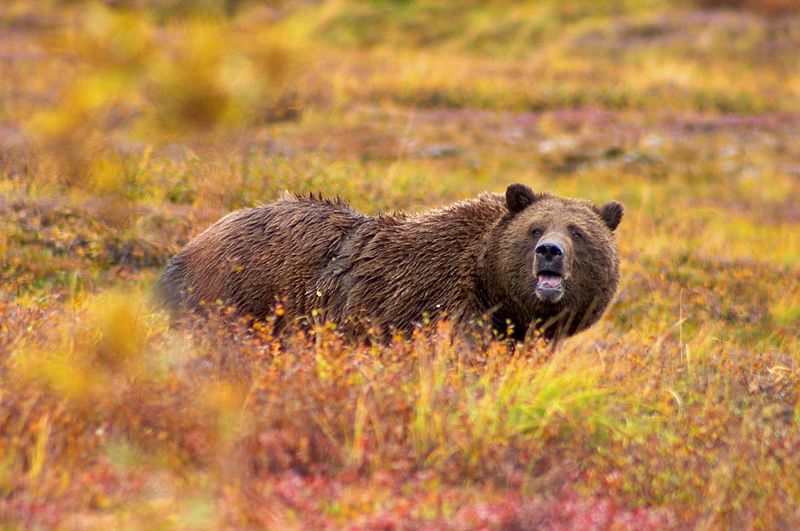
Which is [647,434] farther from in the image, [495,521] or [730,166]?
[730,166]

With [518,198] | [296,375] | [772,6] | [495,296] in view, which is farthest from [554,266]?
[772,6]

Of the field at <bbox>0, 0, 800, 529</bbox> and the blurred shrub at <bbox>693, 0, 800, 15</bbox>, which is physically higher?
the blurred shrub at <bbox>693, 0, 800, 15</bbox>

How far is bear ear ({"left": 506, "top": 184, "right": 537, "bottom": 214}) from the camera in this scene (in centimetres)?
678

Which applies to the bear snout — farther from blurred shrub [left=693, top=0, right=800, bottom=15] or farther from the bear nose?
blurred shrub [left=693, top=0, right=800, bottom=15]

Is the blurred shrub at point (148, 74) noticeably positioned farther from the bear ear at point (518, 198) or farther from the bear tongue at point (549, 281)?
the bear tongue at point (549, 281)

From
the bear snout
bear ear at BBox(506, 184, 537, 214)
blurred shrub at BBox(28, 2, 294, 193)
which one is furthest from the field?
bear ear at BBox(506, 184, 537, 214)

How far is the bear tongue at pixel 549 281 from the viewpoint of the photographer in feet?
20.8

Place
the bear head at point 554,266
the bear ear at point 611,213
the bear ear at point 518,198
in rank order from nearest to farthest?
the bear head at point 554,266
the bear ear at point 518,198
the bear ear at point 611,213

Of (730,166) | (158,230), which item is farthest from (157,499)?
(730,166)

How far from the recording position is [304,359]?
5520 millimetres

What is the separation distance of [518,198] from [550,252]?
674 mm

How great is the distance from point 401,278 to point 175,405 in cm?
236

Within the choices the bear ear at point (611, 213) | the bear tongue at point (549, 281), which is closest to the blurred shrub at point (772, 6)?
the bear ear at point (611, 213)

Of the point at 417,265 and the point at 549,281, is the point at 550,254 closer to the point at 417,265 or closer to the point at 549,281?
the point at 549,281
